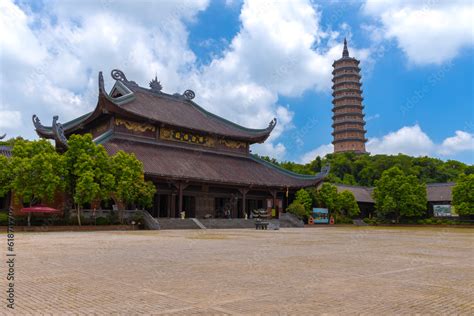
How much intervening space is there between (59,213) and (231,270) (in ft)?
74.3

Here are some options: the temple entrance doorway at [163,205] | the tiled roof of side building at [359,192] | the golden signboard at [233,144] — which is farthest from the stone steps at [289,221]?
the tiled roof of side building at [359,192]

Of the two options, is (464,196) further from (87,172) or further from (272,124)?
(87,172)

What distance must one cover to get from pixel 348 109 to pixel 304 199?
46.3 meters

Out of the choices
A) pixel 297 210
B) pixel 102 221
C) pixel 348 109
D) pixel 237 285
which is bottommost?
pixel 237 285

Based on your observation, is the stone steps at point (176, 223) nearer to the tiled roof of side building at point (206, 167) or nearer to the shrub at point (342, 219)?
the tiled roof of side building at point (206, 167)

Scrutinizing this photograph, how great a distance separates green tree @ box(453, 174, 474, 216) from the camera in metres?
41.7

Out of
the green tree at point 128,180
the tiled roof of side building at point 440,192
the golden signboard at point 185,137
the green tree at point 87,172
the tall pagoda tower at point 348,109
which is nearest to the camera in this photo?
the green tree at point 87,172

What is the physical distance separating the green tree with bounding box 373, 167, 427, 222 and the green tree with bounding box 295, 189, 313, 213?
35.3 feet

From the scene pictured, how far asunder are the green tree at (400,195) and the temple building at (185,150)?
9387 mm

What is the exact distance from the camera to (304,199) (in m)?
40.5

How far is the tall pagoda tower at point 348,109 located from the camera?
3226 inches

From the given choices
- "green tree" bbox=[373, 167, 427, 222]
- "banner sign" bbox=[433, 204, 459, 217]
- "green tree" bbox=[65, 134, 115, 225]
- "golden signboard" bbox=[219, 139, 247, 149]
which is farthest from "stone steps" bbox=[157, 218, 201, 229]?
"banner sign" bbox=[433, 204, 459, 217]

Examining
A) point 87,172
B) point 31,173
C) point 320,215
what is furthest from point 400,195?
point 31,173

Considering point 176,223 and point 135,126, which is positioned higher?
point 135,126
